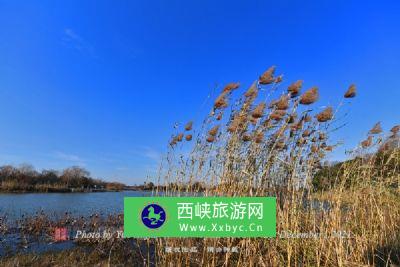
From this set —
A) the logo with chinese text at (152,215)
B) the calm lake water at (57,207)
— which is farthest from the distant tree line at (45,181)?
the logo with chinese text at (152,215)

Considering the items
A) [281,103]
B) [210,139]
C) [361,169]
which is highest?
[281,103]

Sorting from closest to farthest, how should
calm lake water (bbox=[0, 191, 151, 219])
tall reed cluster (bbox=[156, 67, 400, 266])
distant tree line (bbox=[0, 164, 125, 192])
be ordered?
tall reed cluster (bbox=[156, 67, 400, 266])
calm lake water (bbox=[0, 191, 151, 219])
distant tree line (bbox=[0, 164, 125, 192])

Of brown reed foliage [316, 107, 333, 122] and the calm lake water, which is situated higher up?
brown reed foliage [316, 107, 333, 122]

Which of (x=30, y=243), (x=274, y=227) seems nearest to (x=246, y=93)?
(x=274, y=227)

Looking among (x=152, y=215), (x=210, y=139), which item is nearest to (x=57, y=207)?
(x=152, y=215)

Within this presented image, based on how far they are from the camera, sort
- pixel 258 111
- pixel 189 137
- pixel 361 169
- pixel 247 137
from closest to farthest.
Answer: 1. pixel 258 111
2. pixel 247 137
3. pixel 189 137
4. pixel 361 169

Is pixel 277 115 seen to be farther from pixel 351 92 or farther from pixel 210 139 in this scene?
pixel 351 92

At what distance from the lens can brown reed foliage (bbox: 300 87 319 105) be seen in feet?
13.4

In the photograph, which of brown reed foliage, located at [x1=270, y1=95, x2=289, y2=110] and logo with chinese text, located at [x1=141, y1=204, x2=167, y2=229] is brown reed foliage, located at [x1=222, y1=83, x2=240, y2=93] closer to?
brown reed foliage, located at [x1=270, y1=95, x2=289, y2=110]

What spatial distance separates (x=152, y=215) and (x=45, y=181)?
1400 inches

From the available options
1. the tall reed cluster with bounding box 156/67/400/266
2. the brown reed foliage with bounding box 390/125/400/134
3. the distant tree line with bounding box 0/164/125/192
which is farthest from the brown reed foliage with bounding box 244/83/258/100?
the distant tree line with bounding box 0/164/125/192

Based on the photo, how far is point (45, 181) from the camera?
35.9m

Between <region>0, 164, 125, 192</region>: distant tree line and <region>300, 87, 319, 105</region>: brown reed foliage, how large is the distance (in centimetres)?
3223

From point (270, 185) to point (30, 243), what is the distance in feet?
16.8
